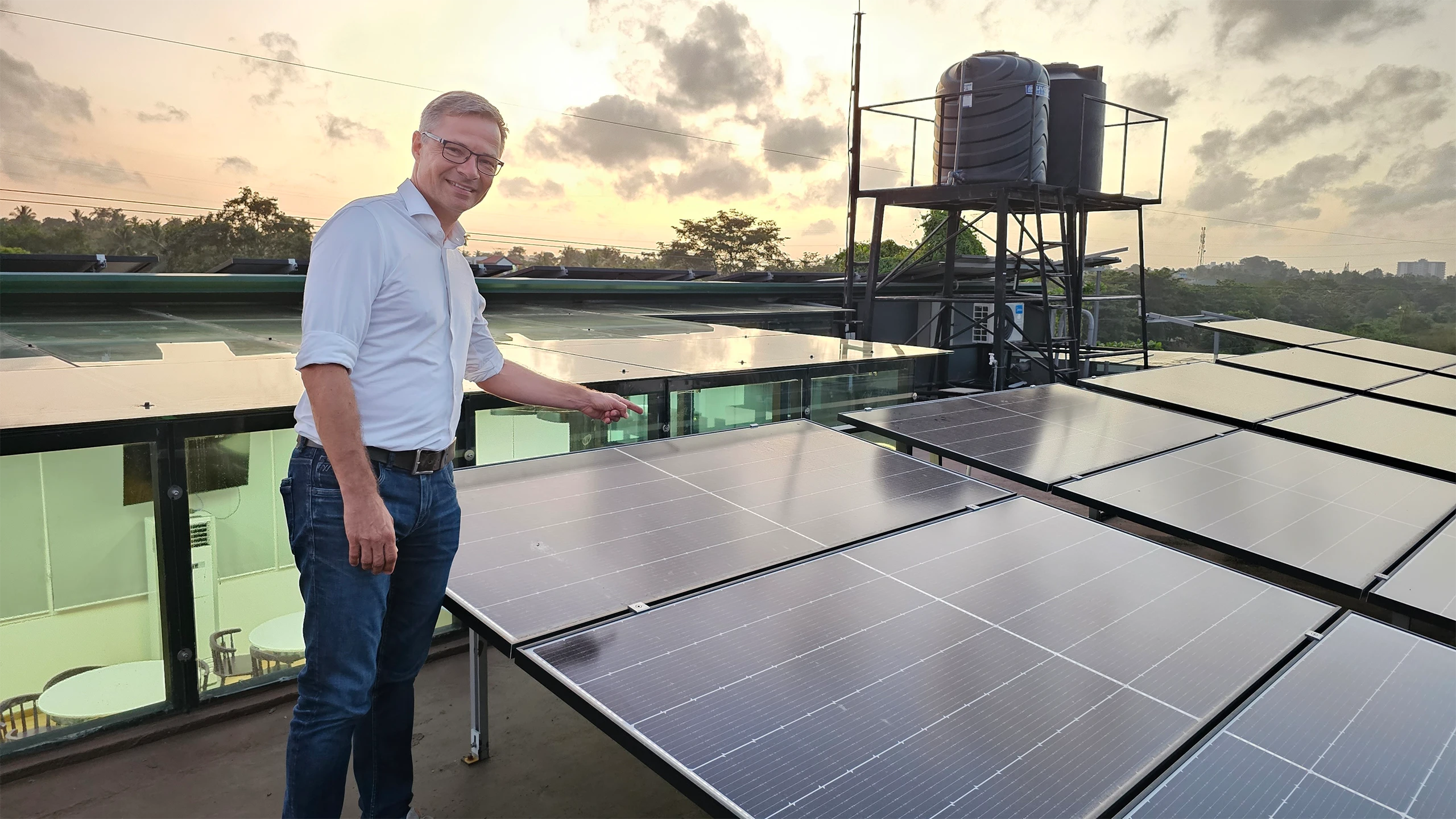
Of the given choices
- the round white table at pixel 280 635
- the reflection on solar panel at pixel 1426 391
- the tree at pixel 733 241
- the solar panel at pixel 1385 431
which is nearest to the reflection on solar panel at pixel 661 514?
the round white table at pixel 280 635

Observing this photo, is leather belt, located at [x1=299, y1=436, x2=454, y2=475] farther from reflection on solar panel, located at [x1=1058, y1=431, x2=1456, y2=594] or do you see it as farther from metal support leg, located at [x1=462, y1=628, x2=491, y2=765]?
reflection on solar panel, located at [x1=1058, y1=431, x2=1456, y2=594]

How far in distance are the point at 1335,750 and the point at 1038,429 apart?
3.66 meters

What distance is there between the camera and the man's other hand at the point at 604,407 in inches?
145

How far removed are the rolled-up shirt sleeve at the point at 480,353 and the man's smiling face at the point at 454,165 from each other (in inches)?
24.3

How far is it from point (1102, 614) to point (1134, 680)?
45 centimetres

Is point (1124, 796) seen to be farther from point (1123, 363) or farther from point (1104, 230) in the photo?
point (1104, 230)

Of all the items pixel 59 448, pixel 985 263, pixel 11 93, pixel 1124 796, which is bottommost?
pixel 1124 796

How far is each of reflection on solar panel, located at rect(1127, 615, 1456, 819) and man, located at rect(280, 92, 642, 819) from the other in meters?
2.17

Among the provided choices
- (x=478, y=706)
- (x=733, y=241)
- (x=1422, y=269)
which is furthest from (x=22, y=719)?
(x=733, y=241)

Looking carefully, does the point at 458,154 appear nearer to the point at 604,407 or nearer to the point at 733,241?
the point at 604,407

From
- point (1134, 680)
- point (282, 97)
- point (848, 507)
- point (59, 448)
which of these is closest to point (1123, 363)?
point (848, 507)

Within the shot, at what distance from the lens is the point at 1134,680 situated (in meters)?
2.50

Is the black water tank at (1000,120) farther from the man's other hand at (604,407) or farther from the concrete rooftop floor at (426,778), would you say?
the concrete rooftop floor at (426,778)

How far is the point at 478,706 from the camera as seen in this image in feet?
13.1
